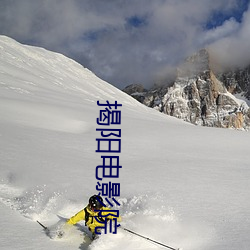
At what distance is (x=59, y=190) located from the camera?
7.79m

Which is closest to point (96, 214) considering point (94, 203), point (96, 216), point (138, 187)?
point (96, 216)

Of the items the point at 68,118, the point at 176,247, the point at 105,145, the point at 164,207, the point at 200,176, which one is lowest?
the point at 176,247

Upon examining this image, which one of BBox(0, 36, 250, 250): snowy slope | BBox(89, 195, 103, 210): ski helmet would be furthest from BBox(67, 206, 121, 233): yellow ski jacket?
BBox(0, 36, 250, 250): snowy slope

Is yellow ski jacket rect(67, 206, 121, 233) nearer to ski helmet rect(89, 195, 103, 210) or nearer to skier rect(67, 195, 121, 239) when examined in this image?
skier rect(67, 195, 121, 239)

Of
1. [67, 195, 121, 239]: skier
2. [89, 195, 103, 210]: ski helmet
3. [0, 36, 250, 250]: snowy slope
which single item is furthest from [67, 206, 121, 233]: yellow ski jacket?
[0, 36, 250, 250]: snowy slope

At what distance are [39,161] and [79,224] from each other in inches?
154

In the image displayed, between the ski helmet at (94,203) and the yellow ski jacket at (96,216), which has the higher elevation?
the ski helmet at (94,203)

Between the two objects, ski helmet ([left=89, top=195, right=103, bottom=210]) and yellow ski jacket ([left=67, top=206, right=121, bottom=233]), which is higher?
ski helmet ([left=89, top=195, right=103, bottom=210])

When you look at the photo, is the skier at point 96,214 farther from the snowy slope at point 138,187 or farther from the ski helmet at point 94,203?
the snowy slope at point 138,187

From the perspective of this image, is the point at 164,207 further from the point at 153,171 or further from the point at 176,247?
the point at 153,171

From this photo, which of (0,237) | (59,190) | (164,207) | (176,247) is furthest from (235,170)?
(0,237)

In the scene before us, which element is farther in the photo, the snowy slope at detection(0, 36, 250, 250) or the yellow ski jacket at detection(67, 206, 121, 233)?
the yellow ski jacket at detection(67, 206, 121, 233)

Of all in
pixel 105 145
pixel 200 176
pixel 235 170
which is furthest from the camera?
pixel 105 145

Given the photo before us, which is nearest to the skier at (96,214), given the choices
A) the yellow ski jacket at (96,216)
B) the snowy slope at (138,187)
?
the yellow ski jacket at (96,216)
